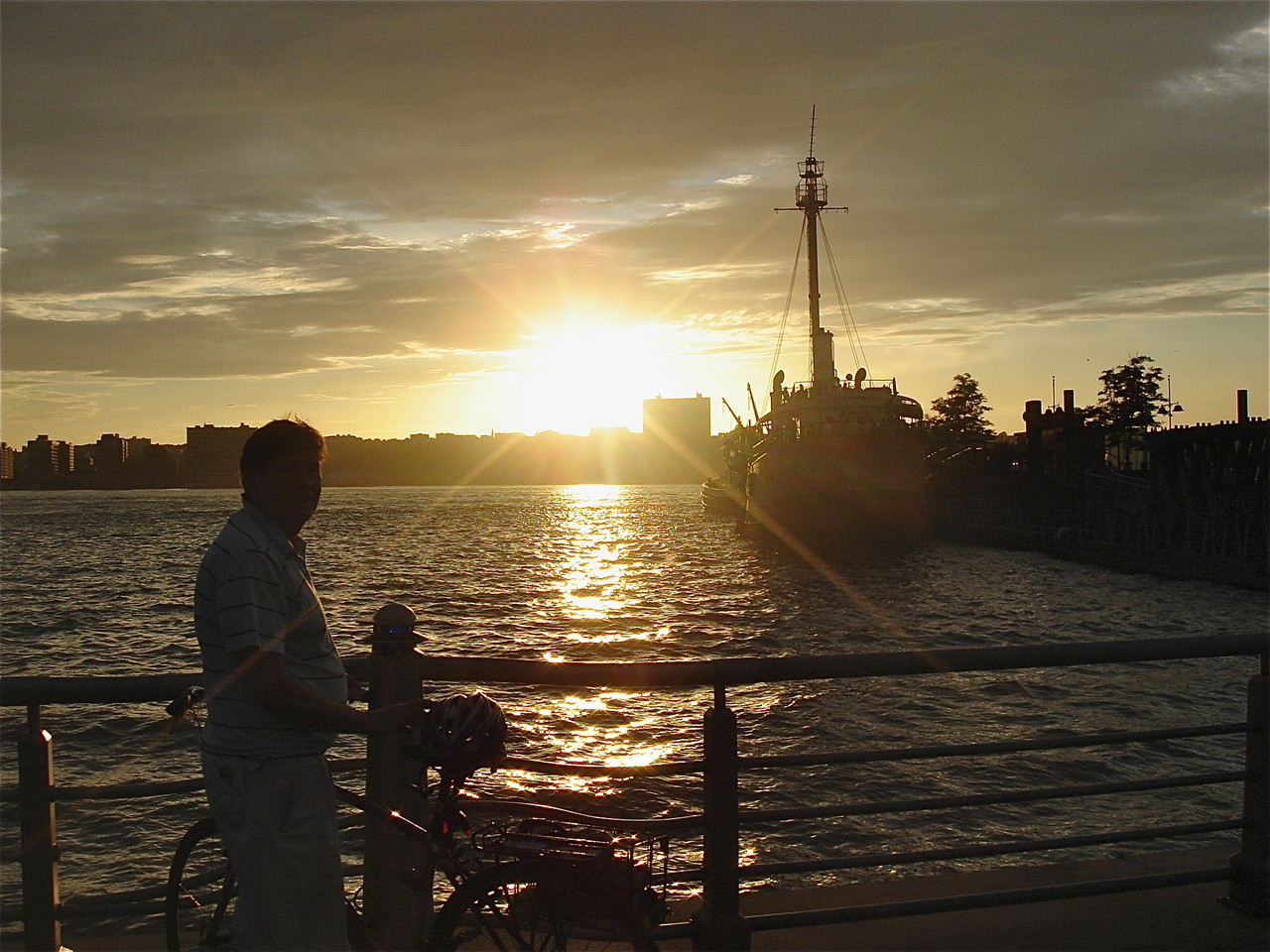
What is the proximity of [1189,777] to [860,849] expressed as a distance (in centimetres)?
786

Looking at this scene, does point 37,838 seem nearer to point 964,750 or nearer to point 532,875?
point 532,875

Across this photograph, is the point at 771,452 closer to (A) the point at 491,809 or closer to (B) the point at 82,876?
(B) the point at 82,876

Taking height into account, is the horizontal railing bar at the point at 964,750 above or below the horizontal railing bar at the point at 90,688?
below

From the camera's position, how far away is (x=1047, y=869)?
4848 millimetres

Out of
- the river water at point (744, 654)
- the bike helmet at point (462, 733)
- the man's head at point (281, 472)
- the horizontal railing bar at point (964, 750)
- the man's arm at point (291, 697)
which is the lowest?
the river water at point (744, 654)

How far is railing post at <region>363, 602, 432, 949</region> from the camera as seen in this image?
12.6ft

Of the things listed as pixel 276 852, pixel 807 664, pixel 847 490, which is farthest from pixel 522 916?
pixel 847 490

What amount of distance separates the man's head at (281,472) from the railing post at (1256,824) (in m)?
4.08

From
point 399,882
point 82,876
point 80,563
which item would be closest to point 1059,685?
point 82,876

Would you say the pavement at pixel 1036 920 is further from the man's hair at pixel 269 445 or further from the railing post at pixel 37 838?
the man's hair at pixel 269 445

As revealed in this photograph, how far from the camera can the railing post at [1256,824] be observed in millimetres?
4539

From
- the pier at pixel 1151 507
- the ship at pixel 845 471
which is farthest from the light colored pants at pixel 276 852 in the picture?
the ship at pixel 845 471

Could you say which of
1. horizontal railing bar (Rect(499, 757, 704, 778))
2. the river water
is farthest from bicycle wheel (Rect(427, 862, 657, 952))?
the river water

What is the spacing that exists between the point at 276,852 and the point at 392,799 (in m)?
0.89
